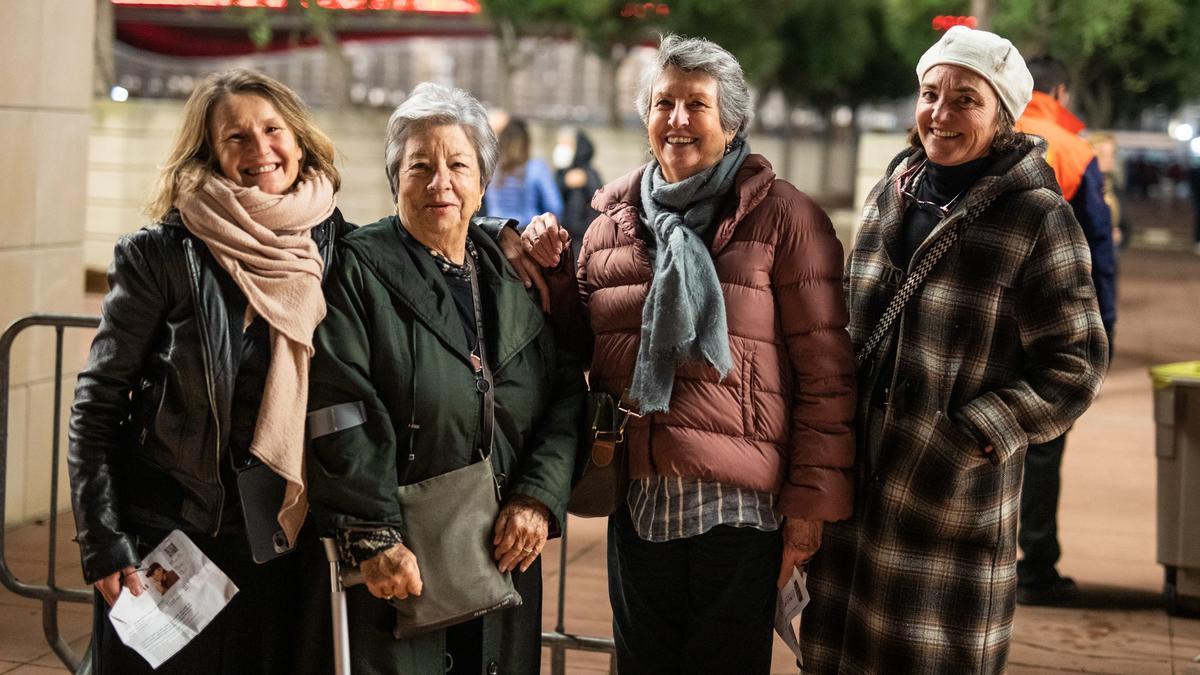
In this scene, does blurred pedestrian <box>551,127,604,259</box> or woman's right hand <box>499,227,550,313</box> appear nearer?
woman's right hand <box>499,227,550,313</box>

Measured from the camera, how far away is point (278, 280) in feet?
11.0

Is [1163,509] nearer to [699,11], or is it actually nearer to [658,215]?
[658,215]

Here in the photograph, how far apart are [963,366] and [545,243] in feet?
3.76

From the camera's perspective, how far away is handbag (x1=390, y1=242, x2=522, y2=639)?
3.38m

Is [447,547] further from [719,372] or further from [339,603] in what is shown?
[719,372]

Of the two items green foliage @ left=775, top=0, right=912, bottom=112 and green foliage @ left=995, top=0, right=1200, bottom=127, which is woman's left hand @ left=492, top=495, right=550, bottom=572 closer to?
green foliage @ left=995, top=0, right=1200, bottom=127

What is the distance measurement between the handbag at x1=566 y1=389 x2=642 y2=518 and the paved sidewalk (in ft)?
6.51

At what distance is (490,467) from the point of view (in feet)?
11.3

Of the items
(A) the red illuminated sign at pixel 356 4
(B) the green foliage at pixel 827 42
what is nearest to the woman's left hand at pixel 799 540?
(A) the red illuminated sign at pixel 356 4

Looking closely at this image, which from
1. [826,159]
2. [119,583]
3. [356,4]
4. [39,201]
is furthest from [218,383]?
[826,159]

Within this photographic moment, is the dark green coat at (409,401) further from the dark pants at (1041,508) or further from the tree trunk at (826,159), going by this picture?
the tree trunk at (826,159)

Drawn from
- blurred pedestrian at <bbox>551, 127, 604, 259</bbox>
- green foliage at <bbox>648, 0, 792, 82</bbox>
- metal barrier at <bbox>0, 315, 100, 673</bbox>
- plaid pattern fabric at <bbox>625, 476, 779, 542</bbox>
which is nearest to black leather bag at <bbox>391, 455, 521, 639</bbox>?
plaid pattern fabric at <bbox>625, 476, 779, 542</bbox>

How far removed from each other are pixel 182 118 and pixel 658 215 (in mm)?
1201

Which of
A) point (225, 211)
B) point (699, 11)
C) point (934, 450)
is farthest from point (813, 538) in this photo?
point (699, 11)
